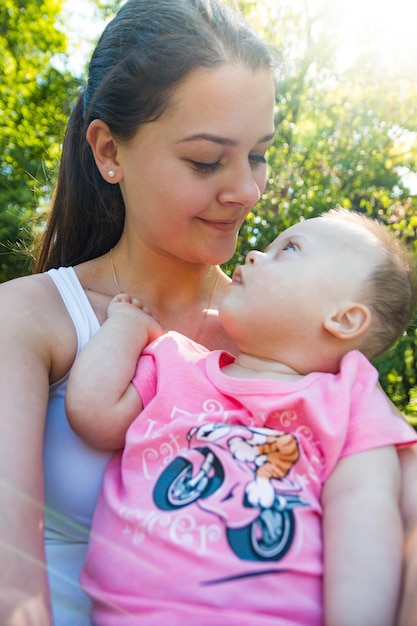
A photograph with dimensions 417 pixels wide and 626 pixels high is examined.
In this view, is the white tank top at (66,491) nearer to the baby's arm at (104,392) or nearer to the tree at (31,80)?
A: the baby's arm at (104,392)

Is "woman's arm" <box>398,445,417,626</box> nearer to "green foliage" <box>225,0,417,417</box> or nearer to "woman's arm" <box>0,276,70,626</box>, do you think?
"woman's arm" <box>0,276,70,626</box>

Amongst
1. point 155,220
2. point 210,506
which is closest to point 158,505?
point 210,506

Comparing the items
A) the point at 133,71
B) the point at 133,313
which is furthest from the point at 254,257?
the point at 133,71

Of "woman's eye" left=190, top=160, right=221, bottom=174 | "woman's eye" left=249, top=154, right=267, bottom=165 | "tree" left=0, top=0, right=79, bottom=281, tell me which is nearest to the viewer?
"woman's eye" left=190, top=160, right=221, bottom=174

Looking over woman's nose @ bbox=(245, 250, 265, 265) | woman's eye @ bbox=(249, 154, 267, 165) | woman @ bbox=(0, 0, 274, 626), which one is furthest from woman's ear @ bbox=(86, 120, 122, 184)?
woman's nose @ bbox=(245, 250, 265, 265)

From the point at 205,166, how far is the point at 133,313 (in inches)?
24.8

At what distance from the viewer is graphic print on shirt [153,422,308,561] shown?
1.80 metres

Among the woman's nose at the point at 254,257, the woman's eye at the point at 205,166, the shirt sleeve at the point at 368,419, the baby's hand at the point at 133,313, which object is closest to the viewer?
the shirt sleeve at the point at 368,419

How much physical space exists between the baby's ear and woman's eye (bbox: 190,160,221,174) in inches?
31.0

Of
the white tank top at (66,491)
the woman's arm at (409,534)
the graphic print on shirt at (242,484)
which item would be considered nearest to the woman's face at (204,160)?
the white tank top at (66,491)

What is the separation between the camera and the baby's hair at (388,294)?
226cm

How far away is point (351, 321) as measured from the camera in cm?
221

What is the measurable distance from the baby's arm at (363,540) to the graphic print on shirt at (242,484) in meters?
0.11

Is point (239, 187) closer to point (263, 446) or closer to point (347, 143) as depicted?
point (263, 446)
